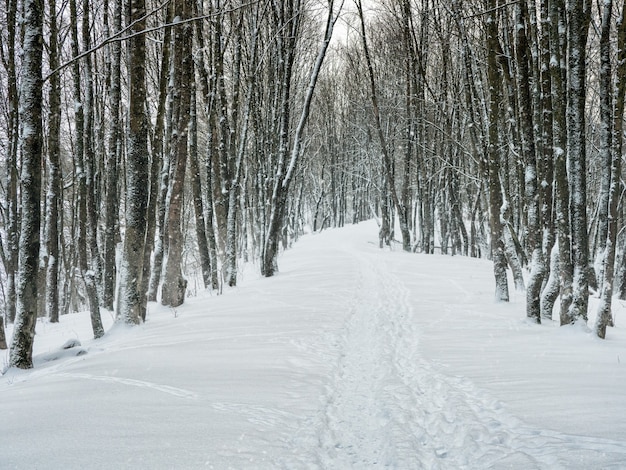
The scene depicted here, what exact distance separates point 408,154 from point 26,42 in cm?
1837

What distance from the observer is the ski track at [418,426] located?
120 inches

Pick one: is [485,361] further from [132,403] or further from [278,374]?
[132,403]

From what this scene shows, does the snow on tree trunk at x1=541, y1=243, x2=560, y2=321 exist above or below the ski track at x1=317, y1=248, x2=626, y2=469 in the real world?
above

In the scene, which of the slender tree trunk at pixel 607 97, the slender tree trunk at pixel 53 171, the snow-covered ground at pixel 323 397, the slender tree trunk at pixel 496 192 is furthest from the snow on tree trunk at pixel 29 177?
the slender tree trunk at pixel 496 192

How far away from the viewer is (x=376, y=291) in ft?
36.2

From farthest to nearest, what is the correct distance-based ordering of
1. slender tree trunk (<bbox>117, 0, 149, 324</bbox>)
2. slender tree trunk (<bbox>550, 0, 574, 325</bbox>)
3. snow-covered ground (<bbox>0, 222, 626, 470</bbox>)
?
slender tree trunk (<bbox>117, 0, 149, 324</bbox>), slender tree trunk (<bbox>550, 0, 574, 325</bbox>), snow-covered ground (<bbox>0, 222, 626, 470</bbox>)

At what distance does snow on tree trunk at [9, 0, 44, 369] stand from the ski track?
13.1 ft

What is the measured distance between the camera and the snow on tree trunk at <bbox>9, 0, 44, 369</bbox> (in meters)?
5.09

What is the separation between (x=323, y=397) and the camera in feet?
14.2

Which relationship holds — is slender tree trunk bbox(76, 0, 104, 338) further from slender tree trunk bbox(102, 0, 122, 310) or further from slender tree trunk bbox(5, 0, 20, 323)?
slender tree trunk bbox(5, 0, 20, 323)

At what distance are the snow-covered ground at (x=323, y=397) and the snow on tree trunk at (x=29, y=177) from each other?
46 cm

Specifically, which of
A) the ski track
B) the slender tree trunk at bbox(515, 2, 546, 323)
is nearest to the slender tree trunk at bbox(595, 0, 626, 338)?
the slender tree trunk at bbox(515, 2, 546, 323)

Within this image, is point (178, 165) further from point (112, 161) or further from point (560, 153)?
point (560, 153)

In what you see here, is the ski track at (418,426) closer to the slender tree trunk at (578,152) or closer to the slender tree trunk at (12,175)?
the slender tree trunk at (578,152)
